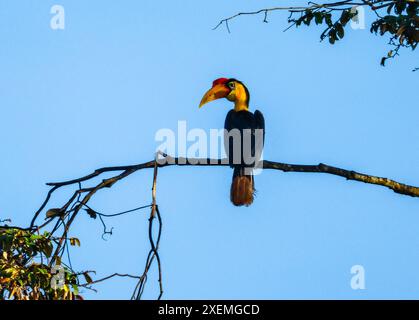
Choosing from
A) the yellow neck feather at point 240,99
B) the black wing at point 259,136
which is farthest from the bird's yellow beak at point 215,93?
the black wing at point 259,136

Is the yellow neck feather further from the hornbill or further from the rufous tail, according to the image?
the rufous tail

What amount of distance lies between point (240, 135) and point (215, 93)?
0.84 metres

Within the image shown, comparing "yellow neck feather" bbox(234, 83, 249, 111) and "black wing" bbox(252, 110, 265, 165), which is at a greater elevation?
"yellow neck feather" bbox(234, 83, 249, 111)

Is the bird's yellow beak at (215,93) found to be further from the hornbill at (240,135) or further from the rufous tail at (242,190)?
the rufous tail at (242,190)

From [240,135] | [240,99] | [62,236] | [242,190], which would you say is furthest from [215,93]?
[62,236]

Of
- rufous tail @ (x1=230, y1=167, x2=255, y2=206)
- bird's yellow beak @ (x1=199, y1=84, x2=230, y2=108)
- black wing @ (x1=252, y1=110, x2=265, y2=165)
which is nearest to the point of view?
rufous tail @ (x1=230, y1=167, x2=255, y2=206)

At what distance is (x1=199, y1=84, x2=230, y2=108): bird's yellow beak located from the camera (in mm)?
9828

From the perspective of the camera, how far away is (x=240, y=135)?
9.23 metres

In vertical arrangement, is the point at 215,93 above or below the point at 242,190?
above

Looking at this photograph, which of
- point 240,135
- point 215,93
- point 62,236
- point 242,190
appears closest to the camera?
point 62,236

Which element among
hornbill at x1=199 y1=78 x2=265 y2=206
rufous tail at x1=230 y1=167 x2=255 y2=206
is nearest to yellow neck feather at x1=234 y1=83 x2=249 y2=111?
hornbill at x1=199 y1=78 x2=265 y2=206

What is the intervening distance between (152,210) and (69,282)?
1152 mm

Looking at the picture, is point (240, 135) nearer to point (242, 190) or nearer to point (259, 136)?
point (259, 136)
